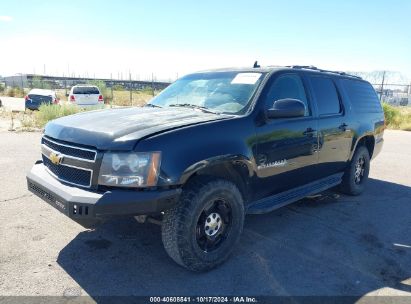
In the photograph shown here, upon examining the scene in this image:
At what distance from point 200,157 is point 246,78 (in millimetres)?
1442

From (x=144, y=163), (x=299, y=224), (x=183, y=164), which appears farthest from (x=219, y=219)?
(x=299, y=224)

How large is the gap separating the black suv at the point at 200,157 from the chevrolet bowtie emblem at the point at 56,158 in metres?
0.01

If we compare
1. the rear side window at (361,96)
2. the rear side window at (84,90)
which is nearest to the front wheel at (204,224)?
the rear side window at (361,96)

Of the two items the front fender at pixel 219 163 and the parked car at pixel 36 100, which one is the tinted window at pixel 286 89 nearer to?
the front fender at pixel 219 163

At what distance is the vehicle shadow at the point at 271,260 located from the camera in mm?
3145

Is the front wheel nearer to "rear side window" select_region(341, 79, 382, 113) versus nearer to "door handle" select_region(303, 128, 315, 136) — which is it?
"door handle" select_region(303, 128, 315, 136)

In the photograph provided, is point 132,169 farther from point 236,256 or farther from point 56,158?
point 236,256

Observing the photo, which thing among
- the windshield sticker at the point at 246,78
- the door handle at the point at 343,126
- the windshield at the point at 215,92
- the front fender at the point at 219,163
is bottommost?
the front fender at the point at 219,163

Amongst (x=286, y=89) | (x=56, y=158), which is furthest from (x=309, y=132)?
(x=56, y=158)

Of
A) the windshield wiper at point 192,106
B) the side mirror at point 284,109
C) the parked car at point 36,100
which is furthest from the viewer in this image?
the parked car at point 36,100

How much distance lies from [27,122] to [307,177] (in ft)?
36.9

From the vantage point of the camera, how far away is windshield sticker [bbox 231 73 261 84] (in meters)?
4.07

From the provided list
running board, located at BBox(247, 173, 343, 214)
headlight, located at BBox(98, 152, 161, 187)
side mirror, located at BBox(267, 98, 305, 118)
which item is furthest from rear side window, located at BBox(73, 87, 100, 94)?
headlight, located at BBox(98, 152, 161, 187)

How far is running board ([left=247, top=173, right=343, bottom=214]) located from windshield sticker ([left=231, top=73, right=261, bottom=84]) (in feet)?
4.30
